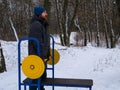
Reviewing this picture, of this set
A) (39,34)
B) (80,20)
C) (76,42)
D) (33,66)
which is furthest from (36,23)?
(80,20)

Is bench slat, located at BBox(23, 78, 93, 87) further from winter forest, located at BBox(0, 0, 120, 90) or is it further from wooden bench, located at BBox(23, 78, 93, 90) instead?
winter forest, located at BBox(0, 0, 120, 90)

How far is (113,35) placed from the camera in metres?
30.4

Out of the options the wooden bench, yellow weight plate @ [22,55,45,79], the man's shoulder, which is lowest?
the wooden bench

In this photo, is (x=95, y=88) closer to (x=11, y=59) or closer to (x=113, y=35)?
(x=11, y=59)

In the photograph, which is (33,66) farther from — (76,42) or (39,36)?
(76,42)

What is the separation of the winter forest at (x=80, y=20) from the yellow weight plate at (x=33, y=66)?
20.3 meters

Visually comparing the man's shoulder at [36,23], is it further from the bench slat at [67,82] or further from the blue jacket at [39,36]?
the bench slat at [67,82]

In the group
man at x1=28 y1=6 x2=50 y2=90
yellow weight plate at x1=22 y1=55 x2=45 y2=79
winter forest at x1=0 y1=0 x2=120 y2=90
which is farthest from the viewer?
winter forest at x1=0 y1=0 x2=120 y2=90

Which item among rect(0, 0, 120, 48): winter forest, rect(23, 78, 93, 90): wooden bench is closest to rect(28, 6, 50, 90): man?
rect(23, 78, 93, 90): wooden bench

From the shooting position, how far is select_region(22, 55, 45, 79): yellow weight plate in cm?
561

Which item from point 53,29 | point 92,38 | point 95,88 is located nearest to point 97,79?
point 95,88

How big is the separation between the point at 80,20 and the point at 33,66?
113 ft

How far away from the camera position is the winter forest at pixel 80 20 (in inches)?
1195

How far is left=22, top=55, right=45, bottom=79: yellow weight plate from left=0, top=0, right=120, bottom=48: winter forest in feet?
66.6
